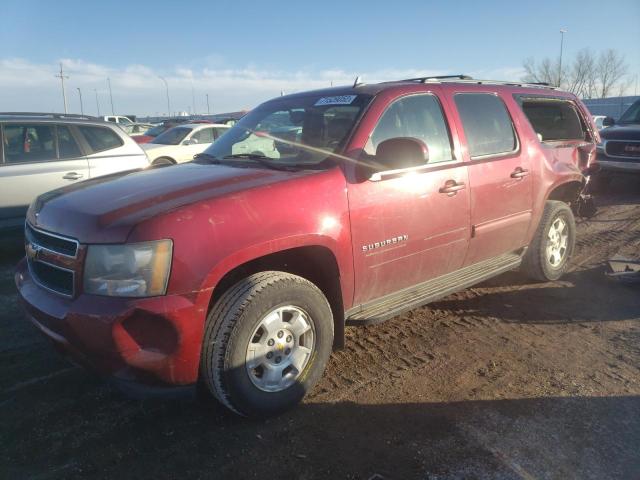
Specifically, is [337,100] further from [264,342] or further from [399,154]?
[264,342]

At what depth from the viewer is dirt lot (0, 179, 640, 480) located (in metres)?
2.52

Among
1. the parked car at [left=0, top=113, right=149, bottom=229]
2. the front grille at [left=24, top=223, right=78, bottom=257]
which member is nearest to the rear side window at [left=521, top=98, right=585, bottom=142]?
the front grille at [left=24, top=223, right=78, bottom=257]

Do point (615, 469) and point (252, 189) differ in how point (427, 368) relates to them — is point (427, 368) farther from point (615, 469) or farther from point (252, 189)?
point (252, 189)

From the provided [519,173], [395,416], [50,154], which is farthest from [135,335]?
[50,154]

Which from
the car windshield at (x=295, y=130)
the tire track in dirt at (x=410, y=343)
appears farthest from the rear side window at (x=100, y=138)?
the tire track in dirt at (x=410, y=343)

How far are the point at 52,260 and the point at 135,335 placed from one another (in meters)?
0.72

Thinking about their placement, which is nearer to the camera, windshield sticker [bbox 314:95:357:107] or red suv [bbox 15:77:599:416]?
red suv [bbox 15:77:599:416]

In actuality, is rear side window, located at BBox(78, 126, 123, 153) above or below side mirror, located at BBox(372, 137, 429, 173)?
above

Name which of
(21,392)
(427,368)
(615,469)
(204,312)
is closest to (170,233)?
(204,312)

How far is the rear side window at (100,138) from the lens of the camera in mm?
6828

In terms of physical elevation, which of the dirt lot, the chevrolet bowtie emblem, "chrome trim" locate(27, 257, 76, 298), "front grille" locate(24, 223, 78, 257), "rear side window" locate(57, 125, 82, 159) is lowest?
the dirt lot

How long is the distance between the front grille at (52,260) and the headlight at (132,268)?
20 cm

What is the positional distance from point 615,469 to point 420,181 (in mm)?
1993

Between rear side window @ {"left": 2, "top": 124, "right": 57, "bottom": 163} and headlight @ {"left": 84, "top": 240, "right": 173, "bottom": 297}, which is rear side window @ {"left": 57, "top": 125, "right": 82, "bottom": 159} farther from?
headlight @ {"left": 84, "top": 240, "right": 173, "bottom": 297}
